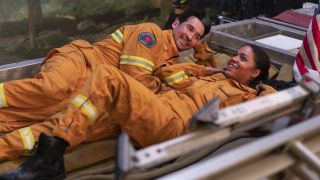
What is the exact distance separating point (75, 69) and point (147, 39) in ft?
1.90

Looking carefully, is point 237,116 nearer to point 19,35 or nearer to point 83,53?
point 83,53

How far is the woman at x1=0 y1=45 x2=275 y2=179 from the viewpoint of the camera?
1.99m

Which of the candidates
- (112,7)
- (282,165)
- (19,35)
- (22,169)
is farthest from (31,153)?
(112,7)

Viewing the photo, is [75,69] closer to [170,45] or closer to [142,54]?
[142,54]

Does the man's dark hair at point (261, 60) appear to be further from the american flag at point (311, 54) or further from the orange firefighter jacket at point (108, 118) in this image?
the orange firefighter jacket at point (108, 118)

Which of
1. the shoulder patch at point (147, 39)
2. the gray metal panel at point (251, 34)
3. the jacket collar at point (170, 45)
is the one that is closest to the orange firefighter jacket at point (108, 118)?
the shoulder patch at point (147, 39)

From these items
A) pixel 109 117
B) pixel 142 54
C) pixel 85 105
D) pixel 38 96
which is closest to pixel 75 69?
pixel 38 96

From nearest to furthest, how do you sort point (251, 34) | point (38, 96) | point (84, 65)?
point (38, 96)
point (84, 65)
point (251, 34)

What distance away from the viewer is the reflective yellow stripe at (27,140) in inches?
84.7

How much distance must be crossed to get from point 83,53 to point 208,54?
1160mm

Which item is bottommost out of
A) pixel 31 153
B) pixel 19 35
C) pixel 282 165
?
pixel 19 35

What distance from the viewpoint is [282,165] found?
148cm

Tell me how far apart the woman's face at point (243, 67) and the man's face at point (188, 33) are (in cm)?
38

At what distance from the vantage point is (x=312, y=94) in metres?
1.68
